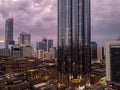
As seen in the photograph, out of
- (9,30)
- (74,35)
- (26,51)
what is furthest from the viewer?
(9,30)

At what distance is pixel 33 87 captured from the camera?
1129 inches

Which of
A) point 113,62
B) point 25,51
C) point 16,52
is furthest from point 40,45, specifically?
point 113,62

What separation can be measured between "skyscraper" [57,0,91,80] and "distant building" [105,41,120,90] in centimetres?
1706

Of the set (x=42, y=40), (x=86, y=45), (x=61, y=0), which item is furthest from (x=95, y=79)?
(x=42, y=40)

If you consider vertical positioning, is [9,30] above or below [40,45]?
above

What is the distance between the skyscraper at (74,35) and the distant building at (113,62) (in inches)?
672

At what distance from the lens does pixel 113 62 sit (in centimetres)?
2331

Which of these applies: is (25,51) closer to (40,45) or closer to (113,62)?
(40,45)

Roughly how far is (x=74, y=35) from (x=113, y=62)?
21036 mm

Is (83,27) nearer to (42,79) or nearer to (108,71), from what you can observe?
(42,79)

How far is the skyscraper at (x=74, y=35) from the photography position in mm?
40812

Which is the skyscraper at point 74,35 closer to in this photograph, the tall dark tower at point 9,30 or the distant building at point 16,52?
the distant building at point 16,52

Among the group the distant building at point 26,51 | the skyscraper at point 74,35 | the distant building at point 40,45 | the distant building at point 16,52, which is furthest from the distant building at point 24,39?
the skyscraper at point 74,35

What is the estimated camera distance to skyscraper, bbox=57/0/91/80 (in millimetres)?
40812
